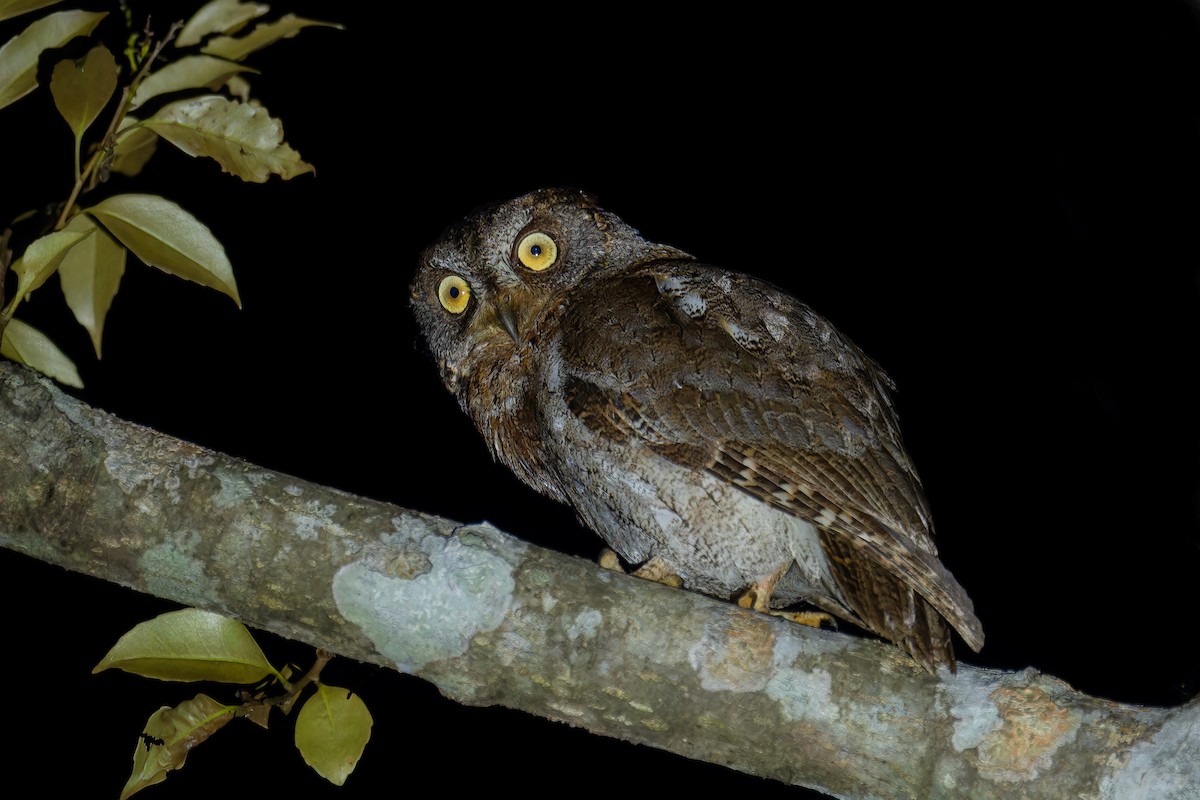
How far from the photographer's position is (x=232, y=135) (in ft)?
4.86

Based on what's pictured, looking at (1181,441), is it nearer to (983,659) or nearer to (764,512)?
(764,512)

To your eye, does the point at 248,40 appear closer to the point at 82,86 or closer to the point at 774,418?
the point at 82,86

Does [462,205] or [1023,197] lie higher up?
[1023,197]

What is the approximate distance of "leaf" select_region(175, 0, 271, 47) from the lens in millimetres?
1642

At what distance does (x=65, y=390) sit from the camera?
1634mm

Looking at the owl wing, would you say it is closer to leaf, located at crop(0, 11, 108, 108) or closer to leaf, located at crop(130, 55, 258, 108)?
leaf, located at crop(130, 55, 258, 108)

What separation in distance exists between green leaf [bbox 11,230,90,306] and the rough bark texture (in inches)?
5.8

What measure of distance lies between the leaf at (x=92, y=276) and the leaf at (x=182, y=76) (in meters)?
0.21

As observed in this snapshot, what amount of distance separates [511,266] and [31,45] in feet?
3.23

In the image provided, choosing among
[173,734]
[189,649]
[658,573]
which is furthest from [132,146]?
[658,573]

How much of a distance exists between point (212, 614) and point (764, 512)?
927 mm

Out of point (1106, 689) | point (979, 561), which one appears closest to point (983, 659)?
point (979, 561)

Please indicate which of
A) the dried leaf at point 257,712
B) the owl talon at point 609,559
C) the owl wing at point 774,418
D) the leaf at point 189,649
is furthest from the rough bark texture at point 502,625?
the owl talon at point 609,559

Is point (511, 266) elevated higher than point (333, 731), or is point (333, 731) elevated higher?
point (511, 266)
